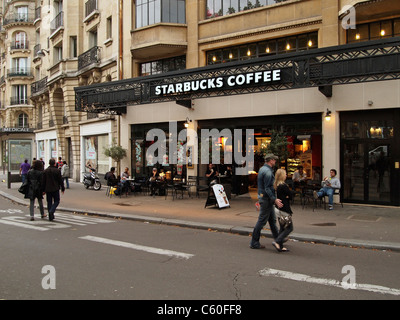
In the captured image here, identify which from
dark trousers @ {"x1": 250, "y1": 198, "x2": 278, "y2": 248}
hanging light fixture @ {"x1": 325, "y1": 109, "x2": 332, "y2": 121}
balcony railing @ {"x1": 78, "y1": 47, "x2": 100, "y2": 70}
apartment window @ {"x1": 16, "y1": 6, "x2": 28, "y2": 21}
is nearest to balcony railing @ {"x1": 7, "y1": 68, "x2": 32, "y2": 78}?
apartment window @ {"x1": 16, "y1": 6, "x2": 28, "y2": 21}

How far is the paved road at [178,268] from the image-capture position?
4.84 m

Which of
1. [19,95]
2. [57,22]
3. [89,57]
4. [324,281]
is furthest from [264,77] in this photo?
[19,95]

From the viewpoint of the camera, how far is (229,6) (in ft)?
55.0

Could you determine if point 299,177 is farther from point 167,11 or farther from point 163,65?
point 167,11

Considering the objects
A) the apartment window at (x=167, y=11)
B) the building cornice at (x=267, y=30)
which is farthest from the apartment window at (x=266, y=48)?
the apartment window at (x=167, y=11)

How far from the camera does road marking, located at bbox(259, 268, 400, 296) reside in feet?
16.4

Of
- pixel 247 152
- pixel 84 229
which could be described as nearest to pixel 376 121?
pixel 247 152

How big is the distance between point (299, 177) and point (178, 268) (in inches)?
359

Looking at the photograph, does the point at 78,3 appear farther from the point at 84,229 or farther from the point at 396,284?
the point at 396,284

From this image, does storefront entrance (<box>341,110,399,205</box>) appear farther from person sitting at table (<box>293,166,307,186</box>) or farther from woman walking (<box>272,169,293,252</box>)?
woman walking (<box>272,169,293,252</box>)

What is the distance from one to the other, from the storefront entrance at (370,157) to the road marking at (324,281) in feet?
28.3

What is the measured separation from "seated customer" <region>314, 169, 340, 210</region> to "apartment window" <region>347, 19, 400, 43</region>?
17.9ft

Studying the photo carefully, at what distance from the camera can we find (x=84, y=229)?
9.48 meters

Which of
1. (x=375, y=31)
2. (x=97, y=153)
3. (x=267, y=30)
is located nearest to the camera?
(x=375, y=31)
